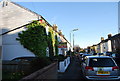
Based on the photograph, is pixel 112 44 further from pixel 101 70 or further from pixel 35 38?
pixel 101 70

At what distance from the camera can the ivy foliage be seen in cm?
2253

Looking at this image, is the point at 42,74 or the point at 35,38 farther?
the point at 35,38

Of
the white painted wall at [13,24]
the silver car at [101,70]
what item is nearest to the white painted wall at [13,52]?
Result: the white painted wall at [13,24]

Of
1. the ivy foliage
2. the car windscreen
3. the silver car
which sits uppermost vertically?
the ivy foliage

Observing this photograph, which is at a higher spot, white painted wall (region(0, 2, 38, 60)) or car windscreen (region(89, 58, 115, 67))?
white painted wall (region(0, 2, 38, 60))

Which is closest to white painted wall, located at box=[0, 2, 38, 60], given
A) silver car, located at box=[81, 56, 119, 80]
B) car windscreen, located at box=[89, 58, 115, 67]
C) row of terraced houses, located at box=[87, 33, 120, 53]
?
car windscreen, located at box=[89, 58, 115, 67]

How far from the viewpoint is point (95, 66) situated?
9.20 metres

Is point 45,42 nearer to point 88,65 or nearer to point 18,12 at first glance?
point 18,12

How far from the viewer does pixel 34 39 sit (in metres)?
22.5

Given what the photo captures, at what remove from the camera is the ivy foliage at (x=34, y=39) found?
2253 cm

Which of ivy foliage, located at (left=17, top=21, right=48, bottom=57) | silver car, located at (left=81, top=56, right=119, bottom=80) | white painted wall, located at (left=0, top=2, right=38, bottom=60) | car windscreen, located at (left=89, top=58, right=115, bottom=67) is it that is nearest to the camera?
silver car, located at (left=81, top=56, right=119, bottom=80)

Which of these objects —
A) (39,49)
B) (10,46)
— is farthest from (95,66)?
(10,46)

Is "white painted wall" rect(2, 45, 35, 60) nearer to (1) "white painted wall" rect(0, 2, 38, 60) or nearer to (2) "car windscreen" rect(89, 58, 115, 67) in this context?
(1) "white painted wall" rect(0, 2, 38, 60)

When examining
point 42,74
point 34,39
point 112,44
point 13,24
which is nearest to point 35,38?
point 34,39
